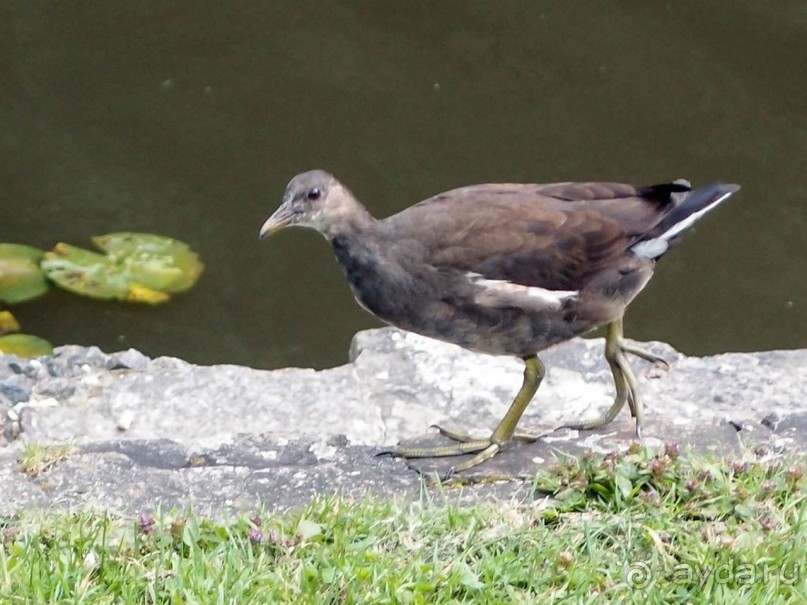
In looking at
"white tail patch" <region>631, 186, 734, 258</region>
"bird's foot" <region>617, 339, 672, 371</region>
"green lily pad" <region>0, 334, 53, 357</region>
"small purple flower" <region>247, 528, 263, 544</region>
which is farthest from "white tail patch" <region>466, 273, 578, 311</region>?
"green lily pad" <region>0, 334, 53, 357</region>

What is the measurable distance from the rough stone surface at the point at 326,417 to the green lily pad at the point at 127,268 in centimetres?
129

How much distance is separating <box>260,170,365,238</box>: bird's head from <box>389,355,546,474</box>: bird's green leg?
76cm

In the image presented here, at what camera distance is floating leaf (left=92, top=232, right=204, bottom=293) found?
6.14m

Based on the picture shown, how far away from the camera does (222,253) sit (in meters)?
6.45

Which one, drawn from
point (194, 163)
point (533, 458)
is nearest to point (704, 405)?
point (533, 458)

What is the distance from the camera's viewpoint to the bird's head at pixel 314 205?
3.71 meters

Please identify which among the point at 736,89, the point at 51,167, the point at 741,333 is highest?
the point at 736,89

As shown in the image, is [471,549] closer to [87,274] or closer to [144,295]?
[144,295]

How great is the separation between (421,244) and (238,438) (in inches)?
33.2

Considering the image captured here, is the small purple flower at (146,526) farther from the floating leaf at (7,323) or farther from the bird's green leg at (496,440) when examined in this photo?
the floating leaf at (7,323)

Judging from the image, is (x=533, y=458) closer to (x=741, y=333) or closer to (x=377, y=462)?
(x=377, y=462)

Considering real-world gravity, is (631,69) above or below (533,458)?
above

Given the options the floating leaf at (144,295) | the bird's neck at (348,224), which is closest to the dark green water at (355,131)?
the floating leaf at (144,295)

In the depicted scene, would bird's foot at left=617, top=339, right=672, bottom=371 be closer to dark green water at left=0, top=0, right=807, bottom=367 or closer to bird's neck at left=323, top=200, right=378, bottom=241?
bird's neck at left=323, top=200, right=378, bottom=241
